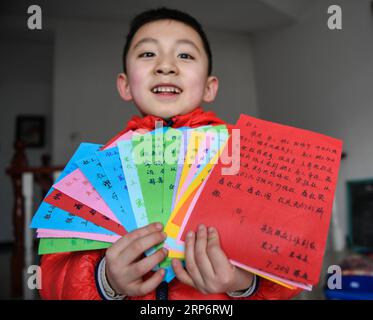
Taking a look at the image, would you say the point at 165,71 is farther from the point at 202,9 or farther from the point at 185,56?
the point at 202,9

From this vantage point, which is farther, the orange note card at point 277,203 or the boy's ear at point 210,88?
the boy's ear at point 210,88

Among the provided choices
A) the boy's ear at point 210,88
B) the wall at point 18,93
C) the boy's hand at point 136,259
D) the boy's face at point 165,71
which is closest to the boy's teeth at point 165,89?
the boy's face at point 165,71

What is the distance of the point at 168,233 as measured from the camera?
419mm

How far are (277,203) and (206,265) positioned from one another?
127mm

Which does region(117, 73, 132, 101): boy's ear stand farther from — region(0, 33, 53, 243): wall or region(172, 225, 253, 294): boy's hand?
region(0, 33, 53, 243): wall

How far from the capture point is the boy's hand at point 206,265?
1.26ft

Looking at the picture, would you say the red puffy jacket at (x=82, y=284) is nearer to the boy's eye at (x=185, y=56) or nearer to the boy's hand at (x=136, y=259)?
the boy's hand at (x=136, y=259)

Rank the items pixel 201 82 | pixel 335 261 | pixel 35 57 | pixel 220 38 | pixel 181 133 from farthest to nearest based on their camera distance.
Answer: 1. pixel 35 57
2. pixel 220 38
3. pixel 335 261
4. pixel 201 82
5. pixel 181 133

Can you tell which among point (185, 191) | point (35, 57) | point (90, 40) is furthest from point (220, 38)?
point (185, 191)

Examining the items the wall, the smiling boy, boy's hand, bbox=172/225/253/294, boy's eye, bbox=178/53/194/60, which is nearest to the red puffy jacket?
the smiling boy

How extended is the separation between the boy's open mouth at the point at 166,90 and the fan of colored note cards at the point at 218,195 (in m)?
0.11

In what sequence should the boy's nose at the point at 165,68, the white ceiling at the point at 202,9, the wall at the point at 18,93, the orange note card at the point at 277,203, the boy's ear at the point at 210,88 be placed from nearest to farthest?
1. the orange note card at the point at 277,203
2. the boy's nose at the point at 165,68
3. the boy's ear at the point at 210,88
4. the white ceiling at the point at 202,9
5. the wall at the point at 18,93
